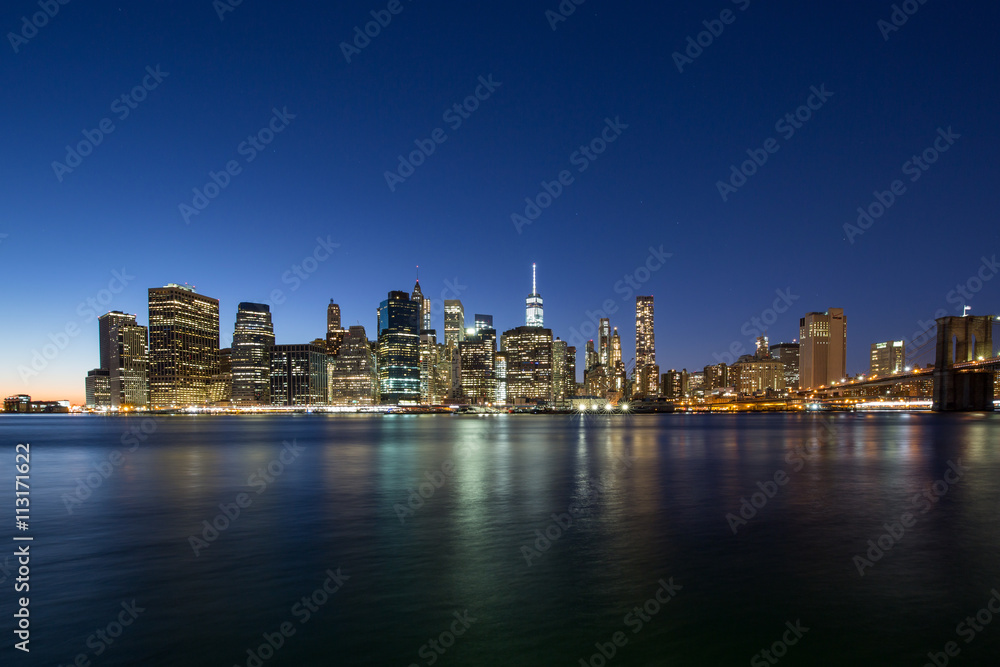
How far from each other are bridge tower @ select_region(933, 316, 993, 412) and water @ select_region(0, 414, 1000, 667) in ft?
460

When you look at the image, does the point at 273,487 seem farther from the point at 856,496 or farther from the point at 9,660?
the point at 856,496

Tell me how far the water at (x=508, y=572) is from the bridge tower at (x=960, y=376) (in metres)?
140

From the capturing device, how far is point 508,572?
1558 cm

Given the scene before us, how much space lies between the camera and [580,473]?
3781 centimetres

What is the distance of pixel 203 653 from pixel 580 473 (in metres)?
29.0

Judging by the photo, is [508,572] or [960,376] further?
[960,376]

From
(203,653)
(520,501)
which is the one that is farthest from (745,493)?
(203,653)

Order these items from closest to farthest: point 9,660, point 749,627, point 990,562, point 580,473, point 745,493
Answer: point 9,660, point 749,627, point 990,562, point 745,493, point 580,473

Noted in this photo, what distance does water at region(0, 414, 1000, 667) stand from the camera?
36.2 feet

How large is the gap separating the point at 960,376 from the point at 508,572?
563 ft

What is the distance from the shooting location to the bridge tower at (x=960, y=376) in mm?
146875

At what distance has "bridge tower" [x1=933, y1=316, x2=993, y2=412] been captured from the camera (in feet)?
482

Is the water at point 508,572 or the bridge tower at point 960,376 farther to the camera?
the bridge tower at point 960,376

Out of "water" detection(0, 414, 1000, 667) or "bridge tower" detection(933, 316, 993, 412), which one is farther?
"bridge tower" detection(933, 316, 993, 412)
